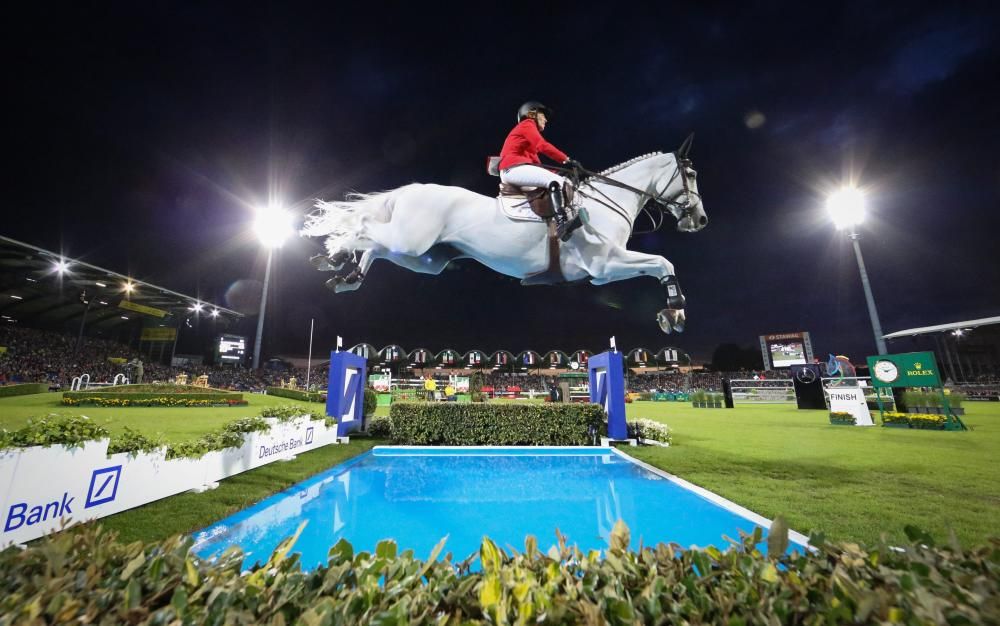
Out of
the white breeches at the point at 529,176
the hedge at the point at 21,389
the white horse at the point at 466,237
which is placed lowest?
the hedge at the point at 21,389

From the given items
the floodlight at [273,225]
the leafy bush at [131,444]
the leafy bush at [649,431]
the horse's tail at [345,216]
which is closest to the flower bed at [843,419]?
the leafy bush at [649,431]

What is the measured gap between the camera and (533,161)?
11.8ft

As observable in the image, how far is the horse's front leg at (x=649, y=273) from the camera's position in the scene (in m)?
3.65

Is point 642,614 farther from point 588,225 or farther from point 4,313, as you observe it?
point 4,313

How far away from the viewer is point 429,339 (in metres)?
32.2

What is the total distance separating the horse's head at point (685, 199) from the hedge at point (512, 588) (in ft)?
11.7

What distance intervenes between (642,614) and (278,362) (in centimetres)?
5972

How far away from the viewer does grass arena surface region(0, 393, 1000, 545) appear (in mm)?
3609

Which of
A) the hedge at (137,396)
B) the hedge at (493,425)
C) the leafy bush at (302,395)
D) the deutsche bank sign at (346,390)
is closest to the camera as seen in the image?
the deutsche bank sign at (346,390)

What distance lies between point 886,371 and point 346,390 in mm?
17760

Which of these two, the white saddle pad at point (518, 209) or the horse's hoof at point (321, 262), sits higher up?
the white saddle pad at point (518, 209)

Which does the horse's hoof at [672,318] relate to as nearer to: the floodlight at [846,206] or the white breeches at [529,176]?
the white breeches at [529,176]

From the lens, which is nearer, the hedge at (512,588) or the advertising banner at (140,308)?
the hedge at (512,588)

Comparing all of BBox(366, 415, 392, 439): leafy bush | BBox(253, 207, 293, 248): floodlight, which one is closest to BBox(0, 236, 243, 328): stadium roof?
BBox(253, 207, 293, 248): floodlight
